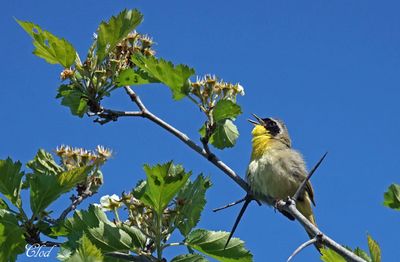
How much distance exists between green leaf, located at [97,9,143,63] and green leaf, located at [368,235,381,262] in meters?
1.93

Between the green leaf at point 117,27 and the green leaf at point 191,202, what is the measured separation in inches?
40.9

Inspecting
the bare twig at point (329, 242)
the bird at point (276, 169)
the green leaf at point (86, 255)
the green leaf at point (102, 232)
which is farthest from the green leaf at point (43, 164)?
the green leaf at point (86, 255)

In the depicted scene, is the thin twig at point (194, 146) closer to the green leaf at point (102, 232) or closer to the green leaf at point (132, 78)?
the green leaf at point (132, 78)

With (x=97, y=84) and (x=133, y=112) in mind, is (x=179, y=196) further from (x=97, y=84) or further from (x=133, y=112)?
(x=97, y=84)

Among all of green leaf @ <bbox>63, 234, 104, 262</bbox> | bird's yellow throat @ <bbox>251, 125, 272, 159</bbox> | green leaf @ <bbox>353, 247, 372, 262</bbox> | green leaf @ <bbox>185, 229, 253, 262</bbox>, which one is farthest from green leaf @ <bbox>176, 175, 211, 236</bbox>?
bird's yellow throat @ <bbox>251, 125, 272, 159</bbox>

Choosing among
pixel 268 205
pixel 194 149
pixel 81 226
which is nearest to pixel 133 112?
pixel 194 149

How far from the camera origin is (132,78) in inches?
164

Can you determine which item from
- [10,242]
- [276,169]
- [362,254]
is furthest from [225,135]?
[276,169]

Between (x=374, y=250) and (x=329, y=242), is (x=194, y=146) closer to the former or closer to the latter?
(x=329, y=242)

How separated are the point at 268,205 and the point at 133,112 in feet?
9.03

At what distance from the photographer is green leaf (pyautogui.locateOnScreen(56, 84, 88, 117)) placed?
432 centimetres

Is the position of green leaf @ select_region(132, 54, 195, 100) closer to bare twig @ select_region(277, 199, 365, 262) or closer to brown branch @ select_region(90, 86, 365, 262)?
brown branch @ select_region(90, 86, 365, 262)

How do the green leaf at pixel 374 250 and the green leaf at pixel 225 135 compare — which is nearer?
the green leaf at pixel 374 250

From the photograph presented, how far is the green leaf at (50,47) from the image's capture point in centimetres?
411
